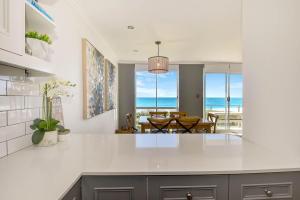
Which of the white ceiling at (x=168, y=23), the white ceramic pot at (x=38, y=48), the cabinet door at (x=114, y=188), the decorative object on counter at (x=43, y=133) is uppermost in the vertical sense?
the white ceiling at (x=168, y=23)

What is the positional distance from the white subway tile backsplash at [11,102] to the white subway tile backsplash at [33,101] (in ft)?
0.16

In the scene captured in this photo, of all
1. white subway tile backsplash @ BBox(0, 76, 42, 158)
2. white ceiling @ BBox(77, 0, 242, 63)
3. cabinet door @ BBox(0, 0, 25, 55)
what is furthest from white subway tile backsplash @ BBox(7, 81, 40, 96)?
white ceiling @ BBox(77, 0, 242, 63)

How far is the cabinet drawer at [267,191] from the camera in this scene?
892 mm

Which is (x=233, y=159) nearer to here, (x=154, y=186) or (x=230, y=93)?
(x=154, y=186)

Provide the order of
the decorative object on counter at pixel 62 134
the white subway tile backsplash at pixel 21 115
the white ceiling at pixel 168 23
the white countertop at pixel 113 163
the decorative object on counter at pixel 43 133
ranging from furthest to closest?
1. the white ceiling at pixel 168 23
2. the decorative object on counter at pixel 62 134
3. the decorative object on counter at pixel 43 133
4. the white subway tile backsplash at pixel 21 115
5. the white countertop at pixel 113 163

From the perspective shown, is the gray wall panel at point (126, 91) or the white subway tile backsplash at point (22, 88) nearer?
the white subway tile backsplash at point (22, 88)

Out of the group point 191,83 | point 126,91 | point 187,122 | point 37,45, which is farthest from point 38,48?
point 191,83

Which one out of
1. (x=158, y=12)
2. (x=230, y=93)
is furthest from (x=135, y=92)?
(x=158, y=12)

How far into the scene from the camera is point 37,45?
108cm

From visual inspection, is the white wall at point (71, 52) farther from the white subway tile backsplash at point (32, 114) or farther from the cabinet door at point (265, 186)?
the cabinet door at point (265, 186)

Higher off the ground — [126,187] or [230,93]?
[230,93]

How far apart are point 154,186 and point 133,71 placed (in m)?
5.67

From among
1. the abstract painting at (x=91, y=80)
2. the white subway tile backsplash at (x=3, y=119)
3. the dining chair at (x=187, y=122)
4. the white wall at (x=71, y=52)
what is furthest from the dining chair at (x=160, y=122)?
the white subway tile backsplash at (x=3, y=119)

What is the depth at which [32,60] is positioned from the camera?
3.23 ft
